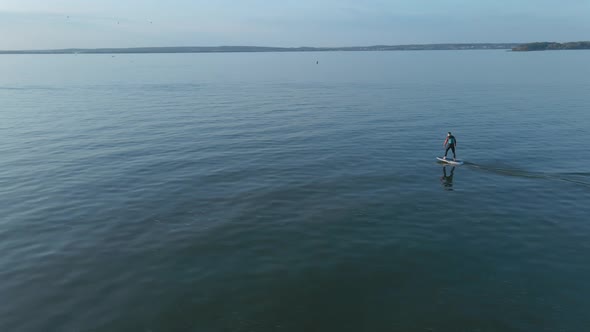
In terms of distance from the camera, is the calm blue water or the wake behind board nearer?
the calm blue water

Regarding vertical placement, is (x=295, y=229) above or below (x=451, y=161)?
below

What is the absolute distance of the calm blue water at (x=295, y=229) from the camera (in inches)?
656

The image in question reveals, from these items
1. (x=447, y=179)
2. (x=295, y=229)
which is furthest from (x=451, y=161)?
(x=295, y=229)

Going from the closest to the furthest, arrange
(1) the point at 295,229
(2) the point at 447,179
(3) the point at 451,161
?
1. (1) the point at 295,229
2. (2) the point at 447,179
3. (3) the point at 451,161

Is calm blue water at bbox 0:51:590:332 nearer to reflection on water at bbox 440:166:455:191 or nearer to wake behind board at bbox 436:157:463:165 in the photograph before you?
reflection on water at bbox 440:166:455:191

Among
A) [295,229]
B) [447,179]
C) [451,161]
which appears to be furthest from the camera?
[451,161]

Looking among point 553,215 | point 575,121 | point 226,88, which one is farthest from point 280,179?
point 226,88

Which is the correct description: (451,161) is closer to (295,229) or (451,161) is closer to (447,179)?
(447,179)

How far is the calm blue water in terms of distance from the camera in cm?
1667

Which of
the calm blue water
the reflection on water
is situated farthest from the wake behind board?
the calm blue water

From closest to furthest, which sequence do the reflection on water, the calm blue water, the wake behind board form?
the calm blue water, the reflection on water, the wake behind board

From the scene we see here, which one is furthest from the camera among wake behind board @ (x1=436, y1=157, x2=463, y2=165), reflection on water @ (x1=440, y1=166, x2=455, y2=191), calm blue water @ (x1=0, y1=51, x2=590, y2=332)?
wake behind board @ (x1=436, y1=157, x2=463, y2=165)

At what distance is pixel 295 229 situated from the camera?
24.2 metres

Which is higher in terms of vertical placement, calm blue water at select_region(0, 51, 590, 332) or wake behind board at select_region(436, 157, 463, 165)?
wake behind board at select_region(436, 157, 463, 165)
